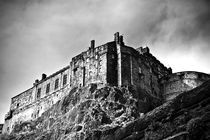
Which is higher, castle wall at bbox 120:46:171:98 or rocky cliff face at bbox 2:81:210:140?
castle wall at bbox 120:46:171:98

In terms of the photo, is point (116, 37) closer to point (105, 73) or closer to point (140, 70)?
point (140, 70)

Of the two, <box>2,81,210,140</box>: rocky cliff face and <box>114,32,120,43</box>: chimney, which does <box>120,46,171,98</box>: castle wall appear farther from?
<box>114,32,120,43</box>: chimney

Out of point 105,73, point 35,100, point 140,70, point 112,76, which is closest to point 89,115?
point 105,73

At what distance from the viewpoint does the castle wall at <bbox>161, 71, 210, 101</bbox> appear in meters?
49.6

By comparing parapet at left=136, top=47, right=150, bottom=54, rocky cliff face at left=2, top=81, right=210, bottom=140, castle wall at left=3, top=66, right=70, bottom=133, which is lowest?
rocky cliff face at left=2, top=81, right=210, bottom=140

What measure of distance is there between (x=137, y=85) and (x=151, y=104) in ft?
10.9

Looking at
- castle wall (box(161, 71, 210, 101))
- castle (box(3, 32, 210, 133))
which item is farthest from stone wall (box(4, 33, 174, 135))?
castle wall (box(161, 71, 210, 101))

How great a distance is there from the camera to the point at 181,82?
165 feet

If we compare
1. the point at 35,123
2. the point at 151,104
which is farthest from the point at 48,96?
the point at 151,104

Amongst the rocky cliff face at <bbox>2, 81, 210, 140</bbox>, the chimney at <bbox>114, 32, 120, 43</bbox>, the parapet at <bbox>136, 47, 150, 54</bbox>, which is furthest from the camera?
the parapet at <bbox>136, 47, 150, 54</bbox>

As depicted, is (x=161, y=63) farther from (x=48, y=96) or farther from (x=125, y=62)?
(x=48, y=96)

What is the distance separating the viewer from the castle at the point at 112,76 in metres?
44.3

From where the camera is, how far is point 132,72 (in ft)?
147

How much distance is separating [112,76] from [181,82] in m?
12.7
